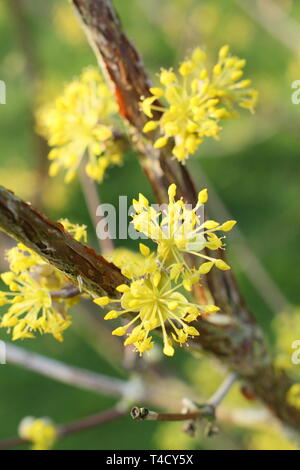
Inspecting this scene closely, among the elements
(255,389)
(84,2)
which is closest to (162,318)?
(255,389)

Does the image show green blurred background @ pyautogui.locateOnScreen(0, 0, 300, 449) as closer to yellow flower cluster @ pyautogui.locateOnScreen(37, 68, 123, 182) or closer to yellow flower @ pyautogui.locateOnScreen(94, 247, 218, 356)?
yellow flower cluster @ pyautogui.locateOnScreen(37, 68, 123, 182)

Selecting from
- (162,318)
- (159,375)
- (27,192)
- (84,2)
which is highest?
(27,192)

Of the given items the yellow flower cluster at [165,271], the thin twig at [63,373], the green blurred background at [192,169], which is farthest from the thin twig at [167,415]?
the green blurred background at [192,169]

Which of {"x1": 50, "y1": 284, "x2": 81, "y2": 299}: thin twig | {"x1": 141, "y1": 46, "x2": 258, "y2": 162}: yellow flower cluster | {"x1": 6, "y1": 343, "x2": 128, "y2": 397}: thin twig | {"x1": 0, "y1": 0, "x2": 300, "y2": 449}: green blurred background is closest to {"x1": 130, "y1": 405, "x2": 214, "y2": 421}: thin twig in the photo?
{"x1": 50, "y1": 284, "x2": 81, "y2": 299}: thin twig

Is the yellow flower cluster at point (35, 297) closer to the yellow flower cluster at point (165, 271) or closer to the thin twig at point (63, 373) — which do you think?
the yellow flower cluster at point (165, 271)
